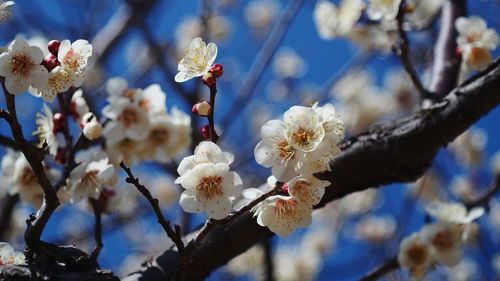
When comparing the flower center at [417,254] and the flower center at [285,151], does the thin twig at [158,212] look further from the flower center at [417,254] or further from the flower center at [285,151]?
the flower center at [417,254]

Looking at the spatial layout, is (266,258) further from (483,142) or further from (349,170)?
(483,142)

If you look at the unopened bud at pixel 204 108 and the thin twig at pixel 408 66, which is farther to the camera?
the thin twig at pixel 408 66

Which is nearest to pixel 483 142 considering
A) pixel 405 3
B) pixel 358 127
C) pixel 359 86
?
pixel 358 127

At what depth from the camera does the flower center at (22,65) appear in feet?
4.55

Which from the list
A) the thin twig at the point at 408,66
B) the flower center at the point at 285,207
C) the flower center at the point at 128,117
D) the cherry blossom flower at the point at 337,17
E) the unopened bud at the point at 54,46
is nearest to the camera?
the flower center at the point at 128,117

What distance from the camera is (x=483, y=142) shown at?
4.25 metres

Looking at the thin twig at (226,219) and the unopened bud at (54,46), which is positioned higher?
the unopened bud at (54,46)

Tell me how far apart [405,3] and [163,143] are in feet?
3.96

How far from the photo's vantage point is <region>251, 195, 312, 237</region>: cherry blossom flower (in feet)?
4.54

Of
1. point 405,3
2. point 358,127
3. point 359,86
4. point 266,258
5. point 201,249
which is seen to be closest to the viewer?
point 201,249

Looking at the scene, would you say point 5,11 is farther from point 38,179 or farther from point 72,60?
point 38,179

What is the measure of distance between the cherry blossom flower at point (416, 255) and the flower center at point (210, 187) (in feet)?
2.99

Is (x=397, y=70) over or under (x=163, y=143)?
under

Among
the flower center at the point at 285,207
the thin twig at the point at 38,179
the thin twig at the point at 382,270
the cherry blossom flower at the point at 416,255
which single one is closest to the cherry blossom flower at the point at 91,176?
the thin twig at the point at 38,179
